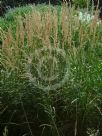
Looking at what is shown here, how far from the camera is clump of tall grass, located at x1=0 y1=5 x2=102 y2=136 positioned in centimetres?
421

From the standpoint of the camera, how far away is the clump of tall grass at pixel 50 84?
4215 millimetres

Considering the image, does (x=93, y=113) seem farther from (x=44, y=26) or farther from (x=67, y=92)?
(x=44, y=26)

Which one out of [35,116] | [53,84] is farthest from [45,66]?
[35,116]

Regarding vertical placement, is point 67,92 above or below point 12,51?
below

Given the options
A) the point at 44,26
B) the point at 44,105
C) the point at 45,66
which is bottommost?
the point at 44,105

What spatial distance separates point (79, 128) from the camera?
4.28 m

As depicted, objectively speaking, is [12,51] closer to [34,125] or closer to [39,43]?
[39,43]

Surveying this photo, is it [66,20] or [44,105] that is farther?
[66,20]

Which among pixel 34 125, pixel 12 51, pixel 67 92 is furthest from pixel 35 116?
pixel 12 51

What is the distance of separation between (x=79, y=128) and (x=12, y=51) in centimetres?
100

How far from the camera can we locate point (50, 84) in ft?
14.1

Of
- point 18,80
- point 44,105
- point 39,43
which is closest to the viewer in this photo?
point 44,105

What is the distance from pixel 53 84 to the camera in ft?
14.3

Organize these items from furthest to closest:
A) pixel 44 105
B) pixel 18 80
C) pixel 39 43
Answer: pixel 39 43 < pixel 18 80 < pixel 44 105
